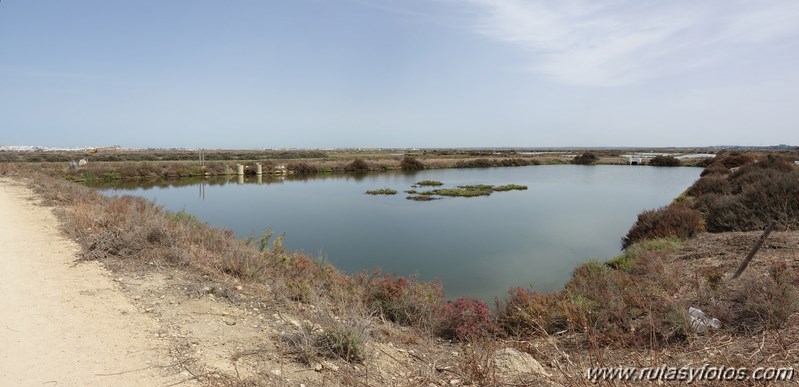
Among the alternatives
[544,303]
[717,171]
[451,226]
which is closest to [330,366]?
[544,303]

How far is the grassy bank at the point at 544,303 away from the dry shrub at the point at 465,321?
0.02 m

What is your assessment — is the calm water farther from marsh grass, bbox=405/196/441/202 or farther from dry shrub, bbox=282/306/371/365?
dry shrub, bbox=282/306/371/365

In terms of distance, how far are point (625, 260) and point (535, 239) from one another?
5.12 m

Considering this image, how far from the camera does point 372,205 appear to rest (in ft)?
82.1

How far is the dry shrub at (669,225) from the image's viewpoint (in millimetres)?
12719

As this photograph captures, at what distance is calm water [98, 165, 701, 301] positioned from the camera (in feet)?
38.9

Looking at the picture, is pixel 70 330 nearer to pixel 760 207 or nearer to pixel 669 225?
pixel 669 225

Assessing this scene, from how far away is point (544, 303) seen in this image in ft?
22.3

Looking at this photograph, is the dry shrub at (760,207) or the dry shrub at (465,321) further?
the dry shrub at (760,207)

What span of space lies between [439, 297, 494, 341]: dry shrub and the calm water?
3.12m

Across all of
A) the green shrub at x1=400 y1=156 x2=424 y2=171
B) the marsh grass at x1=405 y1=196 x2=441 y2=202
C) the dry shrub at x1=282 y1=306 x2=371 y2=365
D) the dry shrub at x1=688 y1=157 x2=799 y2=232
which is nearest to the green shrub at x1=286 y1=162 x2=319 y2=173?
the green shrub at x1=400 y1=156 x2=424 y2=171

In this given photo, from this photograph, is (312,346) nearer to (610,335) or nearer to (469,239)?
(610,335)

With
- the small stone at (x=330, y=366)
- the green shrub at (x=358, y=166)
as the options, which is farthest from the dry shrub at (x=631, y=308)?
the green shrub at (x=358, y=166)

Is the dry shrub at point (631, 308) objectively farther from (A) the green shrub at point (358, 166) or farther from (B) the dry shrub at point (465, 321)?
(A) the green shrub at point (358, 166)
